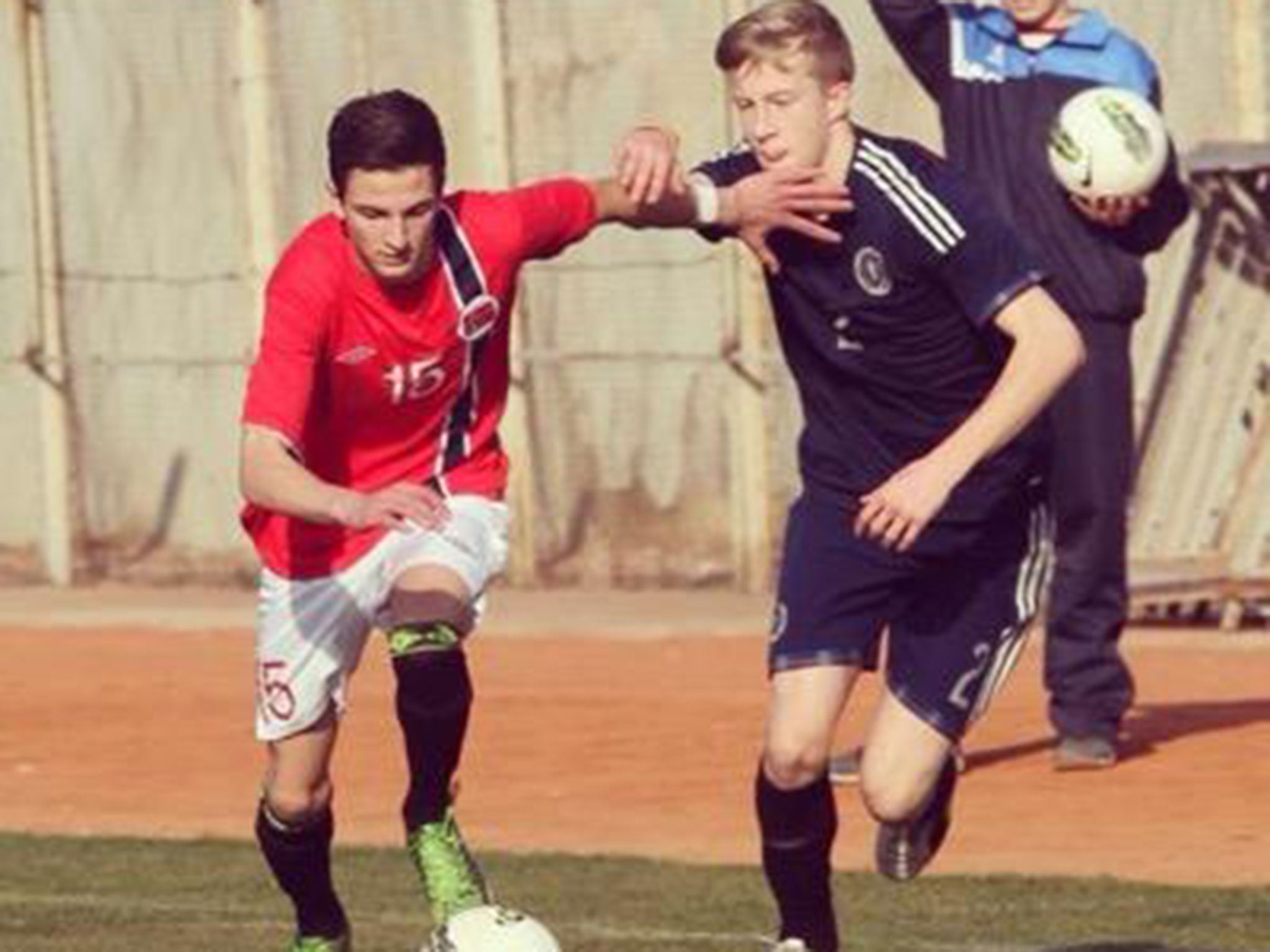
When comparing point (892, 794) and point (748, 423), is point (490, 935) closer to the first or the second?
point (892, 794)

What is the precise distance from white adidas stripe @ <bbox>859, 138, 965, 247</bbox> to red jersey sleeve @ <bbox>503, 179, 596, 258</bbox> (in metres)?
0.66

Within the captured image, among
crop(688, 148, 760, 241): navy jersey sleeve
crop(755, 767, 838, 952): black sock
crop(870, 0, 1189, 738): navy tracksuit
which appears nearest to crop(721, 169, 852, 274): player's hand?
crop(688, 148, 760, 241): navy jersey sleeve

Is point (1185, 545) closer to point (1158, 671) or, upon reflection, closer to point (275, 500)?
point (1158, 671)

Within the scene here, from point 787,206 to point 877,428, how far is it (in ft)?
2.00

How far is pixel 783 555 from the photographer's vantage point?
1134cm

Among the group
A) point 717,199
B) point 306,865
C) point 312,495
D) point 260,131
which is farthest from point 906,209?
point 260,131

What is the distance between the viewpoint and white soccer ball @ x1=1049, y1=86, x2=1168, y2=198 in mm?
14352

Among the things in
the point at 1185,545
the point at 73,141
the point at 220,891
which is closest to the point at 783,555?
the point at 220,891

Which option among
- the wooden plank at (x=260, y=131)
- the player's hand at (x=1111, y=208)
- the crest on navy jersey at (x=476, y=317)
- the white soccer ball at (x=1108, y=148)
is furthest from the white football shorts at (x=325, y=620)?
the wooden plank at (x=260, y=131)

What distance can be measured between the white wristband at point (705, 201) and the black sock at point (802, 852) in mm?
1250

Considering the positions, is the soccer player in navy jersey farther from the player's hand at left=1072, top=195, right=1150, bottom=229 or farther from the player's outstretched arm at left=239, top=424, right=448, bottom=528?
the player's hand at left=1072, top=195, right=1150, bottom=229

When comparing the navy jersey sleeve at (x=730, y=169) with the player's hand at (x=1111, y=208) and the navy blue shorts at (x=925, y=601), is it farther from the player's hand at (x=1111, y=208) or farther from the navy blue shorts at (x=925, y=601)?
the player's hand at (x=1111, y=208)

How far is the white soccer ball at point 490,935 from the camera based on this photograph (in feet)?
33.1

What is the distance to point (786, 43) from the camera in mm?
10703
